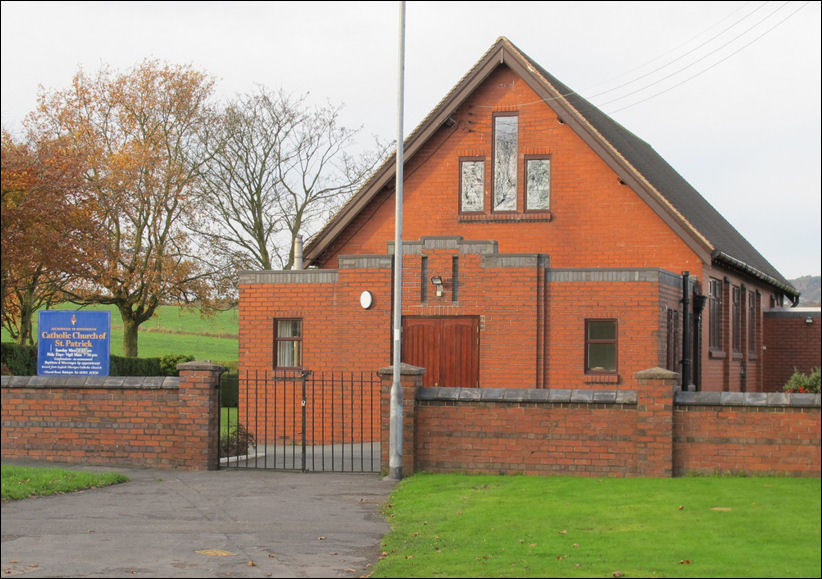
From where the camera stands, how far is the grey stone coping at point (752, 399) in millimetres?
14320

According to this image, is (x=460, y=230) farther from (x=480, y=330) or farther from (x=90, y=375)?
(x=90, y=375)

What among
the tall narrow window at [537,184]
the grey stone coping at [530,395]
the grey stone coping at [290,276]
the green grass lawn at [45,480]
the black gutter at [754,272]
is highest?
the tall narrow window at [537,184]

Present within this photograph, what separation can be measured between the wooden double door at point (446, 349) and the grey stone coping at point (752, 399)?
24.6 ft

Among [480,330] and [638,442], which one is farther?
[480,330]

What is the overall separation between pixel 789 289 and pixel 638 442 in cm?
2510

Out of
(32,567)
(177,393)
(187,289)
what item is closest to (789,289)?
(187,289)

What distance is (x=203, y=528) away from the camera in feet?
39.7

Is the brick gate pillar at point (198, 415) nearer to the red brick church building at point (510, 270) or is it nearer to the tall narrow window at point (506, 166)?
the red brick church building at point (510, 270)

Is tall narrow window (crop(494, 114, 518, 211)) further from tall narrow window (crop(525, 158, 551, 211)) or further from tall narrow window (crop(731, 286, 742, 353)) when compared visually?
tall narrow window (crop(731, 286, 742, 353))

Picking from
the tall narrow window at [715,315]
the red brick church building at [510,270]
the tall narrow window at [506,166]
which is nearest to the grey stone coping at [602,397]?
the red brick church building at [510,270]

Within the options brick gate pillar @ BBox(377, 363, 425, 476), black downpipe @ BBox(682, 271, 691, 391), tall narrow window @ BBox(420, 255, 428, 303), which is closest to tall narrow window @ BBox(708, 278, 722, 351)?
black downpipe @ BBox(682, 271, 691, 391)

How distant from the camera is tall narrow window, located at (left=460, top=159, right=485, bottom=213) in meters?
25.8

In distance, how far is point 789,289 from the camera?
37938 millimetres

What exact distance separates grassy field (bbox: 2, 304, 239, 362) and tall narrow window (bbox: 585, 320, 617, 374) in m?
32.6
